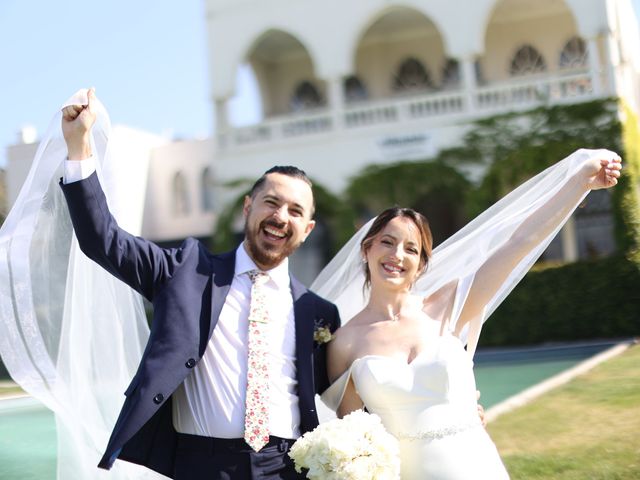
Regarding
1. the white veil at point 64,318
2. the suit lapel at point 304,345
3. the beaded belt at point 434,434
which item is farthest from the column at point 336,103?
the beaded belt at point 434,434

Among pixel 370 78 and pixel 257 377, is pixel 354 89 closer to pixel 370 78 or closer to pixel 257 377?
pixel 370 78

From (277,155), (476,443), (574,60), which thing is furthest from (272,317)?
(574,60)

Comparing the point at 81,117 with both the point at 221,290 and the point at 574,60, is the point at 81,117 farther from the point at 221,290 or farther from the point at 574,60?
the point at 574,60

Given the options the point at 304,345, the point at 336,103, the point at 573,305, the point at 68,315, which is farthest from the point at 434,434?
the point at 336,103

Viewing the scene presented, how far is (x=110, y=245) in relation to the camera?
296 centimetres

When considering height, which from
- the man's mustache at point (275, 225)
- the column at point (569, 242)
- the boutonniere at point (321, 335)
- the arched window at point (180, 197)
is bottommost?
the boutonniere at point (321, 335)

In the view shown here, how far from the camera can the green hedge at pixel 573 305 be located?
49.1ft

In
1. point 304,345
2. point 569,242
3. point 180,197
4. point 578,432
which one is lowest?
point 578,432

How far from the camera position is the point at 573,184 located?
3.83m

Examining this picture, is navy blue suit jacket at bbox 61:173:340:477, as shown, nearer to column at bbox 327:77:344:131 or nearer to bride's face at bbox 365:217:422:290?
bride's face at bbox 365:217:422:290

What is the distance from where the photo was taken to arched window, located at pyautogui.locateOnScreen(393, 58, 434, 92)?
21.4 meters

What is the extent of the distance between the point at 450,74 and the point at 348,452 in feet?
63.0

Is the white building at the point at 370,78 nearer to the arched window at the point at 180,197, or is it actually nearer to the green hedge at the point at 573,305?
the arched window at the point at 180,197

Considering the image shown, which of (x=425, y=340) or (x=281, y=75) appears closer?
(x=425, y=340)
